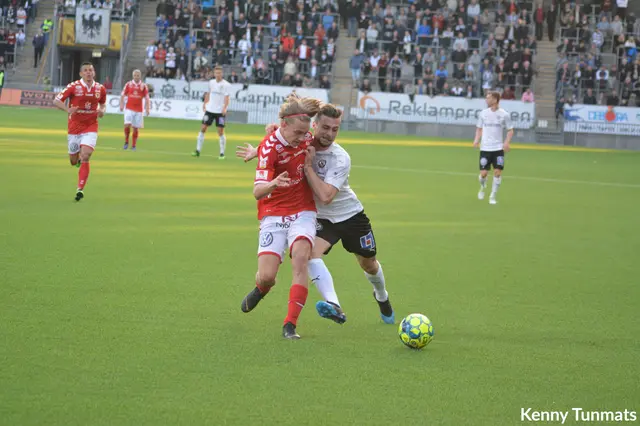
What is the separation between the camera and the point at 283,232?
25.8ft

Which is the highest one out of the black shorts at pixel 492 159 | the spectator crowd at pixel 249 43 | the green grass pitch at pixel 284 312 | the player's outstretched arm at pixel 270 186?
the spectator crowd at pixel 249 43

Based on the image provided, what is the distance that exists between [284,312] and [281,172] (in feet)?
5.30

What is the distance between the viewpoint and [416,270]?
11617mm

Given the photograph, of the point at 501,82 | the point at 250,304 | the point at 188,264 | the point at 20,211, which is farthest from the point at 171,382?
the point at 501,82

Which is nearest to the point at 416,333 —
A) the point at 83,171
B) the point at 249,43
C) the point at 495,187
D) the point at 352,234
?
the point at 352,234

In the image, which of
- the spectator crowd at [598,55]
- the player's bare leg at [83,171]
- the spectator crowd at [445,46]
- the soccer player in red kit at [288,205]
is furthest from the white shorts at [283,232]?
the spectator crowd at [598,55]

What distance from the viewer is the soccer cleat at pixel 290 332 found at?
7.71 meters

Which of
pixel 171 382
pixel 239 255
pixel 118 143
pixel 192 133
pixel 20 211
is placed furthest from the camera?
pixel 192 133

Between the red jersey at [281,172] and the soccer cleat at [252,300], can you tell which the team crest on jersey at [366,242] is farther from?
the soccer cleat at [252,300]

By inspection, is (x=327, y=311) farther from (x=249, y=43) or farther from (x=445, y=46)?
(x=249, y=43)

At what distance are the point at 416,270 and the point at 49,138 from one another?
67.3ft

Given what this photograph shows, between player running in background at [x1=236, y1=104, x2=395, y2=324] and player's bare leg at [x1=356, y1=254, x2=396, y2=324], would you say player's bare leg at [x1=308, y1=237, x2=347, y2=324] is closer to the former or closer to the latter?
player running in background at [x1=236, y1=104, x2=395, y2=324]

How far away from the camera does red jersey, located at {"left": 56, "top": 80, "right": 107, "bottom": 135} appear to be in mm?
16922

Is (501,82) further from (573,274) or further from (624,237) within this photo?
(573,274)
